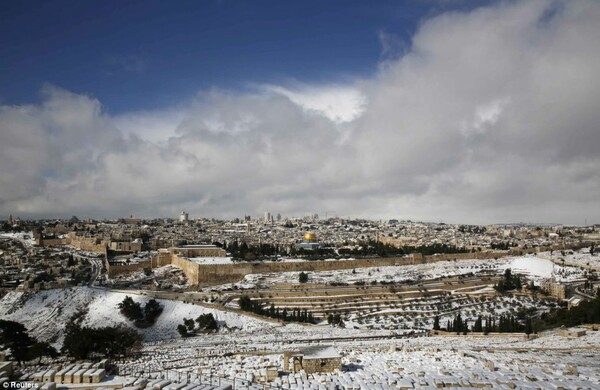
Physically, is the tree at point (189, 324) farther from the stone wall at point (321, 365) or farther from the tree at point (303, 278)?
the stone wall at point (321, 365)

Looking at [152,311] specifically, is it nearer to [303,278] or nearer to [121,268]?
[121,268]

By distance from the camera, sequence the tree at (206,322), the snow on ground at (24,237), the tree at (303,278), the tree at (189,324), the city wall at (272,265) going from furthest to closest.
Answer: the snow on ground at (24,237) < the city wall at (272,265) < the tree at (303,278) < the tree at (206,322) < the tree at (189,324)

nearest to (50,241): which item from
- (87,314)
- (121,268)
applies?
(121,268)

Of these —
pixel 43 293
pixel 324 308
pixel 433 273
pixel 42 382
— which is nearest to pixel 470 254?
pixel 433 273

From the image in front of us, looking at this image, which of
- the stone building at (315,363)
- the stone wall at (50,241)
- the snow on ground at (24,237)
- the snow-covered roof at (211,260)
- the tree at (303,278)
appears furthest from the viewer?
the snow on ground at (24,237)

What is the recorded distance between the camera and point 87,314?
3675 centimetres

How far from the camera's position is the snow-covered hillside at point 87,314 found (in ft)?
111

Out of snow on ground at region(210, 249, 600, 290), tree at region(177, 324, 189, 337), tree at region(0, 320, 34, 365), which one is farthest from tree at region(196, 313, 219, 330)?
tree at region(0, 320, 34, 365)

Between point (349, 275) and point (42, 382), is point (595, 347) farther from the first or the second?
point (349, 275)

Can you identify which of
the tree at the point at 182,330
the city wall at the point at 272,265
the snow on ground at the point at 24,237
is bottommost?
the tree at the point at 182,330

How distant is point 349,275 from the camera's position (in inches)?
2058

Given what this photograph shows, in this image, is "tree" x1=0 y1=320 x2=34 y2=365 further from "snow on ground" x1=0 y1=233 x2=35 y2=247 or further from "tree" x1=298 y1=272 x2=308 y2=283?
"snow on ground" x1=0 y1=233 x2=35 y2=247

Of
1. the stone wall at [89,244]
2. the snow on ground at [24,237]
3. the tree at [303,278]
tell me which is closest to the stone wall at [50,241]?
the stone wall at [89,244]

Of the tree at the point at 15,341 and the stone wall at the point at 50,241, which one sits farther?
the stone wall at the point at 50,241
